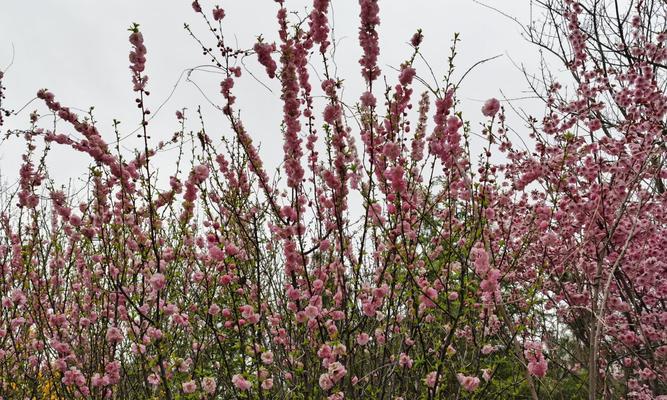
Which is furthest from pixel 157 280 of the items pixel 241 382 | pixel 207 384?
pixel 241 382

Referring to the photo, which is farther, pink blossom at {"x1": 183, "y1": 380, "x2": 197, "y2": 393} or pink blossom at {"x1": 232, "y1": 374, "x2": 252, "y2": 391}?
pink blossom at {"x1": 183, "y1": 380, "x2": 197, "y2": 393}

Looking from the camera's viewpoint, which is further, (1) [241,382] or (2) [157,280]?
(2) [157,280]

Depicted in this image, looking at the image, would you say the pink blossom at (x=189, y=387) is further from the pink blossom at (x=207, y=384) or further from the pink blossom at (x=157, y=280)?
the pink blossom at (x=157, y=280)

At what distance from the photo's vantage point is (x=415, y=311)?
344 cm

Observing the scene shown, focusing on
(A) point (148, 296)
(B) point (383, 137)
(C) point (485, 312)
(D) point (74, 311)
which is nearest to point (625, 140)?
(C) point (485, 312)

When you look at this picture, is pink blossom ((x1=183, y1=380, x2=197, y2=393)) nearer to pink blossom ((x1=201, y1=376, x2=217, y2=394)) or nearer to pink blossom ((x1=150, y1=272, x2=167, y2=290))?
pink blossom ((x1=201, y1=376, x2=217, y2=394))

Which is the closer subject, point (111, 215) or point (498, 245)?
point (111, 215)

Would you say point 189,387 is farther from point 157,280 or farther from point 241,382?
point 157,280

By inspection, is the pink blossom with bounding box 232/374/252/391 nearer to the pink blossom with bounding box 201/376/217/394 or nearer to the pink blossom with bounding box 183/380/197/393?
the pink blossom with bounding box 201/376/217/394

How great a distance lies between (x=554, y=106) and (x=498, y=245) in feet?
6.65

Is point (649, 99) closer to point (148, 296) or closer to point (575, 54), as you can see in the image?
point (575, 54)

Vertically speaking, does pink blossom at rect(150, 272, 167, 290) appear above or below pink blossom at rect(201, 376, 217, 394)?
above

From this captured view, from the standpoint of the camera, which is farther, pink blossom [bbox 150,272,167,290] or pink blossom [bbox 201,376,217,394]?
pink blossom [bbox 150,272,167,290]

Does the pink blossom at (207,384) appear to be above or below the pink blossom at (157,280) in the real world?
below
